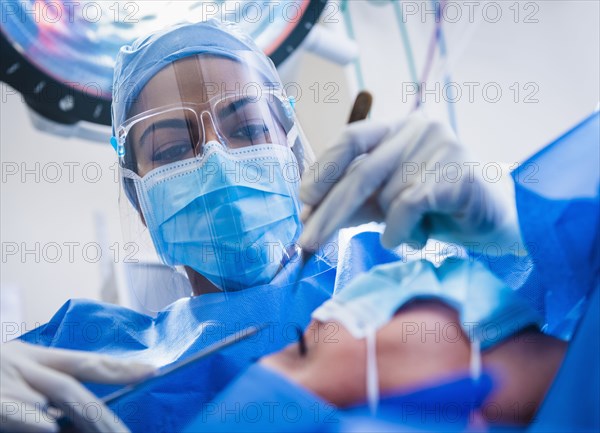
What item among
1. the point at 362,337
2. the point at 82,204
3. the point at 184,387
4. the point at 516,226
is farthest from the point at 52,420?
the point at 82,204

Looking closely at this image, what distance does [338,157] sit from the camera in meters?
0.74

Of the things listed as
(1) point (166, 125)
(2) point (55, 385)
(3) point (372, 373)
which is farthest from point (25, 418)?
(1) point (166, 125)

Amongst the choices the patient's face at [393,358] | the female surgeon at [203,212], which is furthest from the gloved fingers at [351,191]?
the female surgeon at [203,212]

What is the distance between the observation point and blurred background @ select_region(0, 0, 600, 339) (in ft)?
4.51

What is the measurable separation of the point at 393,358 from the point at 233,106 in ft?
2.17

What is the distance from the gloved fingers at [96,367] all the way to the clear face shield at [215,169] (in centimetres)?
34

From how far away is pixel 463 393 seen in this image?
61 centimetres

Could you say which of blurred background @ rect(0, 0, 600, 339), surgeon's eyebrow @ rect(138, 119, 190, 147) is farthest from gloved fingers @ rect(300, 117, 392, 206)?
blurred background @ rect(0, 0, 600, 339)

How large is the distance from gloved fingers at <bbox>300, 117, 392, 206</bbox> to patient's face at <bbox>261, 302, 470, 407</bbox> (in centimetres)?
17

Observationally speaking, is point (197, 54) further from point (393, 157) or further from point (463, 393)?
point (463, 393)

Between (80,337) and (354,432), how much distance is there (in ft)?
2.36

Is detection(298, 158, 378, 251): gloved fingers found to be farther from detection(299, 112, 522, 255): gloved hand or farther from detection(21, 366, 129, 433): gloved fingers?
detection(21, 366, 129, 433): gloved fingers

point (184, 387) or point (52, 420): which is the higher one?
point (52, 420)

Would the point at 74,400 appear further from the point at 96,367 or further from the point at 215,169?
the point at 215,169
